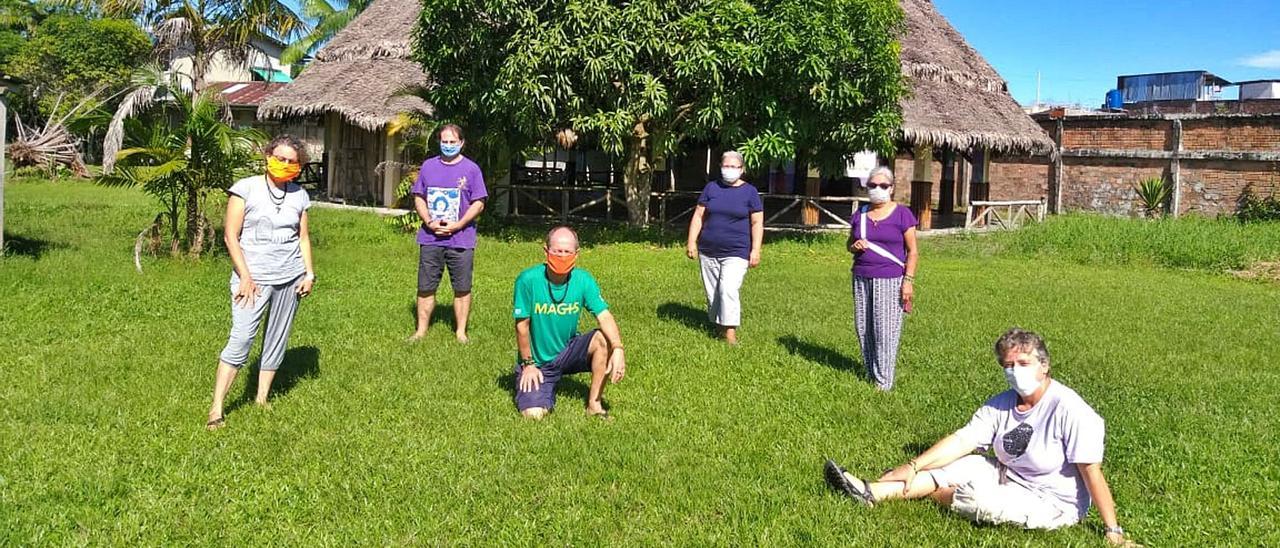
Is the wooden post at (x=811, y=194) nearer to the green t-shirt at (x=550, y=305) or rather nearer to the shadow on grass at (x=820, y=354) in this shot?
the shadow on grass at (x=820, y=354)

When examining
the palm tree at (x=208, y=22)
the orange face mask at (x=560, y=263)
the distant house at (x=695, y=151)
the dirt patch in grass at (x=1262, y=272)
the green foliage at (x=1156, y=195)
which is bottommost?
the dirt patch in grass at (x=1262, y=272)

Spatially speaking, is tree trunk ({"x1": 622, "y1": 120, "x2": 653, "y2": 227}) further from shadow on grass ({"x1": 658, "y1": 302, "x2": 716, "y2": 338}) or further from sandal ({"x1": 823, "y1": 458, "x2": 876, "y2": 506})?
sandal ({"x1": 823, "y1": 458, "x2": 876, "y2": 506})

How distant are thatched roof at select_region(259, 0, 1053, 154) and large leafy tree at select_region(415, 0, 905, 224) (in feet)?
11.1

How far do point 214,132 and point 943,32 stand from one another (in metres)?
16.1

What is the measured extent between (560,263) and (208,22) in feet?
73.2

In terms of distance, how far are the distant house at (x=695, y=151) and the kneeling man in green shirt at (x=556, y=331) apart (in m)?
12.8

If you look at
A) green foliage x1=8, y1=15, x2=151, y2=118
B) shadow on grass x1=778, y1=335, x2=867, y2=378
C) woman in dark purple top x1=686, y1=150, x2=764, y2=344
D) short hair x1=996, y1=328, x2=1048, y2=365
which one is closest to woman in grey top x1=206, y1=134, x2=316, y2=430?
woman in dark purple top x1=686, y1=150, x2=764, y2=344

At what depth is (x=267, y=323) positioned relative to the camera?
5.39 metres

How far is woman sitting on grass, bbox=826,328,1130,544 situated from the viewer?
388 cm

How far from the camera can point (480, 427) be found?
5.21 meters

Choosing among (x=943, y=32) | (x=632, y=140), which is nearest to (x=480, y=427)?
(x=632, y=140)

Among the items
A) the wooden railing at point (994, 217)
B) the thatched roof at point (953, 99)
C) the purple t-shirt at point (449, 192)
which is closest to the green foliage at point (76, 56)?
the thatched roof at point (953, 99)

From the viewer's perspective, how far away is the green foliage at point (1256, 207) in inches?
787

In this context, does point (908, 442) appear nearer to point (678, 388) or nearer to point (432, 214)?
point (678, 388)
